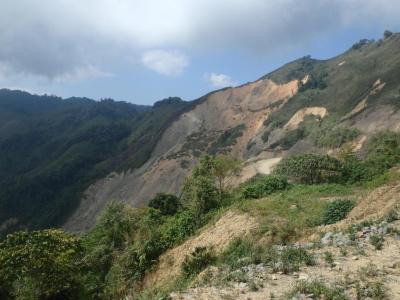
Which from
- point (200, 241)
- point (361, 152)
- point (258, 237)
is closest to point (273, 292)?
point (258, 237)

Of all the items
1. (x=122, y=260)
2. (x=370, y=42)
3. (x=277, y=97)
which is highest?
(x=370, y=42)

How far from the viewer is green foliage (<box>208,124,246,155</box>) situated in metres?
102

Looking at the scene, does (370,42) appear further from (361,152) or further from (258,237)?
(258,237)

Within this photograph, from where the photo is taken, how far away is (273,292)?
1139 centimetres

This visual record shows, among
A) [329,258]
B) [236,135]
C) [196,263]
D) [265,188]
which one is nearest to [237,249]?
[196,263]

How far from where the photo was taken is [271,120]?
105 m

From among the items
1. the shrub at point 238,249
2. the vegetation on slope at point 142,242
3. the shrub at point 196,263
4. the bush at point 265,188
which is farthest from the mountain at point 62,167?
the shrub at point 196,263

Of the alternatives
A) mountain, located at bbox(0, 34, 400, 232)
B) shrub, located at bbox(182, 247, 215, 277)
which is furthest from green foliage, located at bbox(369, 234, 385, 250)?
mountain, located at bbox(0, 34, 400, 232)

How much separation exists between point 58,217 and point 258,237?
293ft

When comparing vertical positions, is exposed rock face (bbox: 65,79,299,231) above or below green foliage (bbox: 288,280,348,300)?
above

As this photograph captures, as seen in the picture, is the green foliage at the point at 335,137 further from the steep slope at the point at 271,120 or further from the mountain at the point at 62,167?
the mountain at the point at 62,167

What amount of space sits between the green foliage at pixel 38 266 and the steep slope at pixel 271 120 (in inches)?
1721

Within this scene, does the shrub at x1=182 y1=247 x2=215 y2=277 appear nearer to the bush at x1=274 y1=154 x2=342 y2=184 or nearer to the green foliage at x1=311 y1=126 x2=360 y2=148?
the bush at x1=274 y1=154 x2=342 y2=184

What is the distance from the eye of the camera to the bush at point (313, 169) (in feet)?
115
